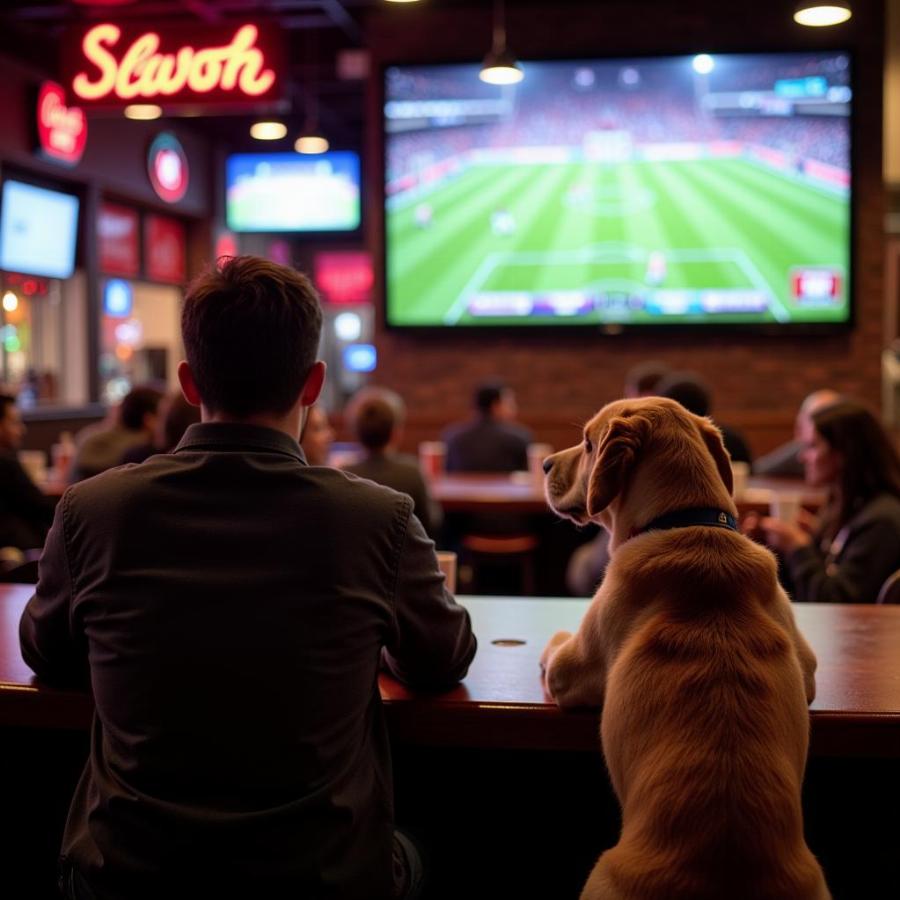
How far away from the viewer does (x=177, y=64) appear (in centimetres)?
563

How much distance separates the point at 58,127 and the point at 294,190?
2184 millimetres

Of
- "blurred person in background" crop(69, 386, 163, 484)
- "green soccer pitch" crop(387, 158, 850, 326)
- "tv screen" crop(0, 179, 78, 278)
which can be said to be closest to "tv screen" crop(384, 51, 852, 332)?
"green soccer pitch" crop(387, 158, 850, 326)

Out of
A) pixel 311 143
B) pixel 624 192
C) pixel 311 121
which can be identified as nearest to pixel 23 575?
pixel 311 143

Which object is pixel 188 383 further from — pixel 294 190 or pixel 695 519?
pixel 294 190

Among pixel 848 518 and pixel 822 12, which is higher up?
pixel 822 12

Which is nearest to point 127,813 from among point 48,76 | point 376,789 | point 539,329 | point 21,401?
point 376,789

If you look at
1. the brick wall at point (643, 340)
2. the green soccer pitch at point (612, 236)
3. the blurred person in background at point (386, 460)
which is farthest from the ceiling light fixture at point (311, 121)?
the blurred person in background at point (386, 460)

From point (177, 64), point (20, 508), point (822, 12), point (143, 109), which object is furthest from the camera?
point (143, 109)

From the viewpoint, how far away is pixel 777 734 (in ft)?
4.84

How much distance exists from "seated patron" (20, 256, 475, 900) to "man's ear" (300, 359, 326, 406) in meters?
0.05

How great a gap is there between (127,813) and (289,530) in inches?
17.5

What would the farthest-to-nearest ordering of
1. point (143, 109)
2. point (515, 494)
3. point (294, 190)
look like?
point (294, 190), point (143, 109), point (515, 494)

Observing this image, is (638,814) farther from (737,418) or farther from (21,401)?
(21,401)

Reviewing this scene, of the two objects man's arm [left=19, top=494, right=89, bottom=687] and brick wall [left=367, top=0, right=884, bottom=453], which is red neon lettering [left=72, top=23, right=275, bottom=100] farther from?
man's arm [left=19, top=494, right=89, bottom=687]
